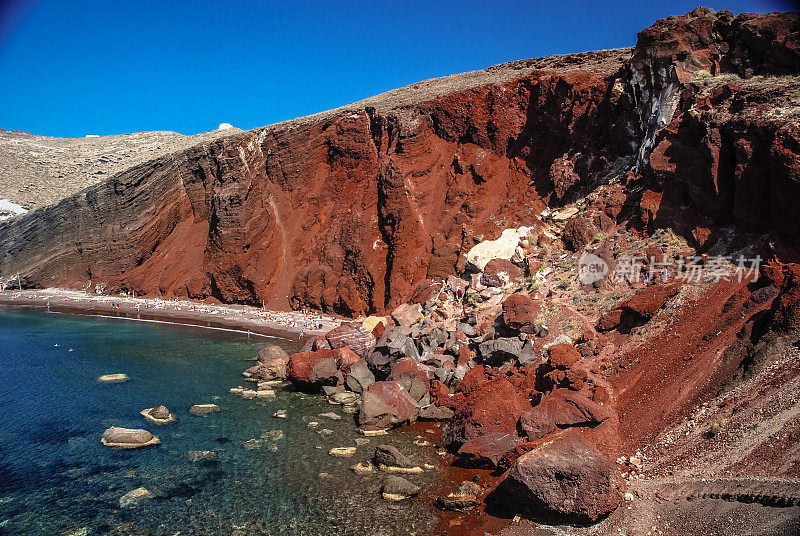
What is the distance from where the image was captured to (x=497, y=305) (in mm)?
26844

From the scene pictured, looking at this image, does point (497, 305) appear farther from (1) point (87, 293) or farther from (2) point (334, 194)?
(1) point (87, 293)

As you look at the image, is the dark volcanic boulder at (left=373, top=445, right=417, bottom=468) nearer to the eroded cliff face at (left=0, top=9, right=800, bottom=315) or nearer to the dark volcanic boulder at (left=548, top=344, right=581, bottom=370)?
the dark volcanic boulder at (left=548, top=344, right=581, bottom=370)

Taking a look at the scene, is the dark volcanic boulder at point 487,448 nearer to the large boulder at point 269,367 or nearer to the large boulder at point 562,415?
the large boulder at point 562,415

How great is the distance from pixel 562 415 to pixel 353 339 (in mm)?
13514

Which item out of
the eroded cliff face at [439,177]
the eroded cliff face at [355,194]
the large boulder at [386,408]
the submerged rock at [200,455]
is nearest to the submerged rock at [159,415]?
the submerged rock at [200,455]

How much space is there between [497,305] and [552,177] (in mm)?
12269

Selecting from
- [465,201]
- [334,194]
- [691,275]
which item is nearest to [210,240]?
[334,194]

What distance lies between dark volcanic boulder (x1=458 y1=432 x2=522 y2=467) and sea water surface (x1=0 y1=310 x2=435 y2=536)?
152cm

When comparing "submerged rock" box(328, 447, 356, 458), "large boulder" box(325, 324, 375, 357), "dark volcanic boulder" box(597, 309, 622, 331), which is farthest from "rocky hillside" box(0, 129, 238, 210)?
"dark volcanic boulder" box(597, 309, 622, 331)

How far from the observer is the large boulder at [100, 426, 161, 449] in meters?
17.5

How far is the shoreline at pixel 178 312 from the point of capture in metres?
39.6

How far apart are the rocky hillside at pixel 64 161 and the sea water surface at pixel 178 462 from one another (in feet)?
209

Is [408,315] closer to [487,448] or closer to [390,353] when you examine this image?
[390,353]

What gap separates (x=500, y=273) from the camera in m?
28.4
